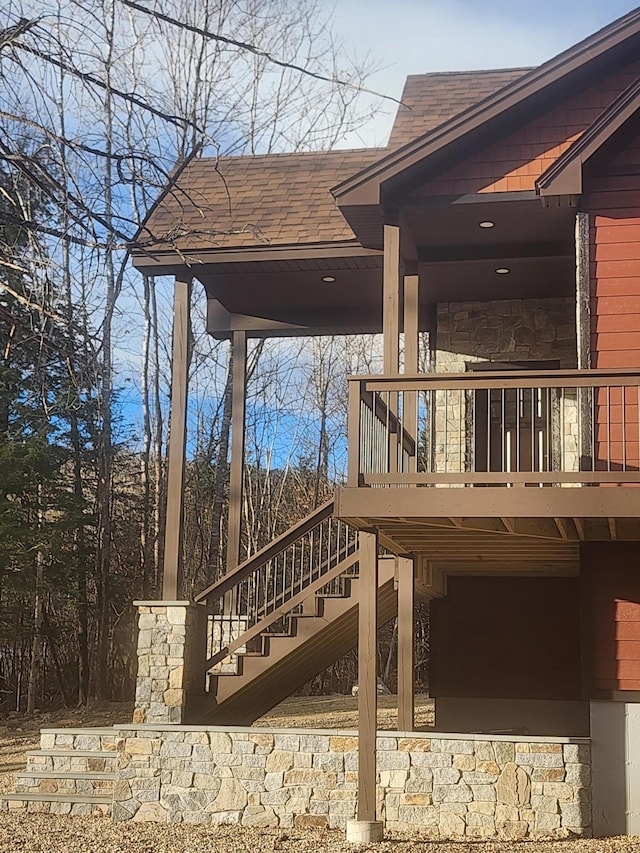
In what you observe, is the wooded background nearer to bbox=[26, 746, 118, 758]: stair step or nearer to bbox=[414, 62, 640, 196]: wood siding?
bbox=[414, 62, 640, 196]: wood siding

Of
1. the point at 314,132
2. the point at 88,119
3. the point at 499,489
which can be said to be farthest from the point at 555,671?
the point at 314,132

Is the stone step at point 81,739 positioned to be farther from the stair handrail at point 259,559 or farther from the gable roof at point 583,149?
the gable roof at point 583,149

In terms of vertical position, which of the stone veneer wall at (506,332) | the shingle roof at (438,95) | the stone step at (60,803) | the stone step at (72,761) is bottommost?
the stone step at (60,803)

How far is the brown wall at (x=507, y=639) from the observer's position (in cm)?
1297

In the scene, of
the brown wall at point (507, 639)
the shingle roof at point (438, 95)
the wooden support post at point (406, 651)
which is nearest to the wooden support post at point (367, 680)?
the wooden support post at point (406, 651)

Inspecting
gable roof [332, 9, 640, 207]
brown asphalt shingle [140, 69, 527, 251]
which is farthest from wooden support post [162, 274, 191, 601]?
gable roof [332, 9, 640, 207]

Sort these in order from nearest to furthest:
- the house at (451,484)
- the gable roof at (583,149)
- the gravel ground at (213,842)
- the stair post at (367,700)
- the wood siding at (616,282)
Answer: the gravel ground at (213,842) < the stair post at (367,700) < the house at (451,484) < the wood siding at (616,282) < the gable roof at (583,149)

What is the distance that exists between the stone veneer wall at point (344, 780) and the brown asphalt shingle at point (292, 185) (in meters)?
4.96

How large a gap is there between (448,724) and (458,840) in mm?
4237

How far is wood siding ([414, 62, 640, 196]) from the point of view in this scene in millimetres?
10383

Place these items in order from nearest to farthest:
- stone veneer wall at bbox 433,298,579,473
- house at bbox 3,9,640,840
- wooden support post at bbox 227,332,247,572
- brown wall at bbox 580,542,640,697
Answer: house at bbox 3,9,640,840, brown wall at bbox 580,542,640,697, stone veneer wall at bbox 433,298,579,473, wooden support post at bbox 227,332,247,572

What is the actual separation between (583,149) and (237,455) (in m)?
5.87

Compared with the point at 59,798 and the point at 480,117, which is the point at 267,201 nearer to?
the point at 480,117

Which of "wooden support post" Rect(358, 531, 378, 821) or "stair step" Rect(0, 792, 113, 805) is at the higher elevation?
"wooden support post" Rect(358, 531, 378, 821)
